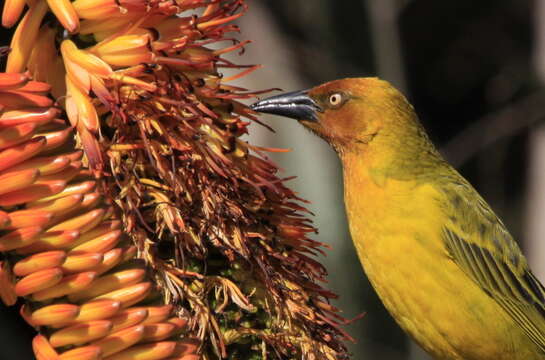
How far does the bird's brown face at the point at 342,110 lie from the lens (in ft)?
13.6

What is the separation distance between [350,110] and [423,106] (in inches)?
329

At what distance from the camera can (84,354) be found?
215 cm

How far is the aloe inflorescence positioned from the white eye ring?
1.52 meters

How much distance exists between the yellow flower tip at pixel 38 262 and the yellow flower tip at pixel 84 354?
232mm

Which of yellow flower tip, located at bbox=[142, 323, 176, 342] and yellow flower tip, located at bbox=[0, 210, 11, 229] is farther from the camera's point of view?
yellow flower tip, located at bbox=[142, 323, 176, 342]

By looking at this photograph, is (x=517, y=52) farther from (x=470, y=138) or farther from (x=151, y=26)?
(x=151, y=26)

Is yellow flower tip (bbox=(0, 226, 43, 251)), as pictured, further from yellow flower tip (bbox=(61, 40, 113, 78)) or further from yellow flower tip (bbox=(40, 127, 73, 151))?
yellow flower tip (bbox=(61, 40, 113, 78))

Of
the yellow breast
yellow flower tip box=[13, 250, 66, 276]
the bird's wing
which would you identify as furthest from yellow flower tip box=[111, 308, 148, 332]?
the bird's wing

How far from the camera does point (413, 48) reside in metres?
12.4

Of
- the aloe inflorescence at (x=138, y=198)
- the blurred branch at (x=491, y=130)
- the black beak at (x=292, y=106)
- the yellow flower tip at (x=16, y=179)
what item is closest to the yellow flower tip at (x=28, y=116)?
the aloe inflorescence at (x=138, y=198)

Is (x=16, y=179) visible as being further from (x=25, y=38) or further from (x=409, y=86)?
(x=409, y=86)

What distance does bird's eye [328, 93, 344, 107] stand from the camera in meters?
4.19

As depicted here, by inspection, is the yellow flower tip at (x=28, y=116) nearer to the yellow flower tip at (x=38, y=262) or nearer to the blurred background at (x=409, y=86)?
the yellow flower tip at (x=38, y=262)

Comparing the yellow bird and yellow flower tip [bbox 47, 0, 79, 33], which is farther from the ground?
yellow flower tip [bbox 47, 0, 79, 33]
